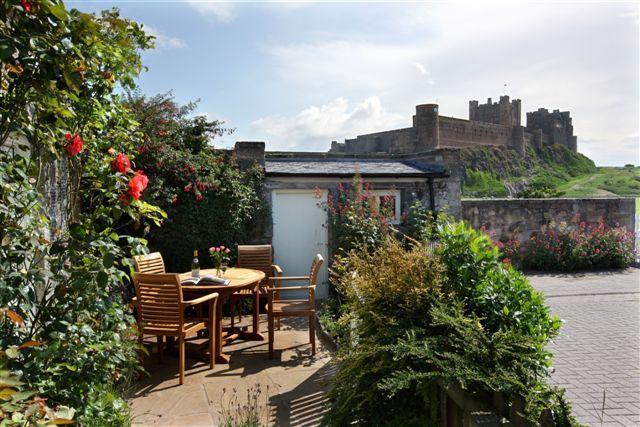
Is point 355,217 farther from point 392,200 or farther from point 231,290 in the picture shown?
point 231,290

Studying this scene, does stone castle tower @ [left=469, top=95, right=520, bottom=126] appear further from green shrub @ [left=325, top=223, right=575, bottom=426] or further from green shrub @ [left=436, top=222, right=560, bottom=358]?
green shrub @ [left=325, top=223, right=575, bottom=426]

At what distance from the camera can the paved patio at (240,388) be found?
371 cm

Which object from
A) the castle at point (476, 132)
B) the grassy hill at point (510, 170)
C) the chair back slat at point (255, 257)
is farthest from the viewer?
the grassy hill at point (510, 170)

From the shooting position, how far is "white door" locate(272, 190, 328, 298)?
27.8 ft

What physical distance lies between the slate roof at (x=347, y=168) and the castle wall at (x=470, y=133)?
80.8ft

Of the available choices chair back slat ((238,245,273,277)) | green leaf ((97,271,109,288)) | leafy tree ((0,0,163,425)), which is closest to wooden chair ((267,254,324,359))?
chair back slat ((238,245,273,277))

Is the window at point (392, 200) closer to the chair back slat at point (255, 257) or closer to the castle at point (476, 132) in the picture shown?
the chair back slat at point (255, 257)

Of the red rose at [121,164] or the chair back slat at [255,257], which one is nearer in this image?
the red rose at [121,164]

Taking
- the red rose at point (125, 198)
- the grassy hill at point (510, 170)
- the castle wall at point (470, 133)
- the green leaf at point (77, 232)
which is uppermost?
the castle wall at point (470, 133)

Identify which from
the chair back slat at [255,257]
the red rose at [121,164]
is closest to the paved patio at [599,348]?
the red rose at [121,164]

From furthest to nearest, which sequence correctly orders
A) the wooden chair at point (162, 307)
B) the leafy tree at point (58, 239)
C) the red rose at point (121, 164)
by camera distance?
the wooden chair at point (162, 307)
the red rose at point (121, 164)
the leafy tree at point (58, 239)

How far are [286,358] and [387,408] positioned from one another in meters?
2.64

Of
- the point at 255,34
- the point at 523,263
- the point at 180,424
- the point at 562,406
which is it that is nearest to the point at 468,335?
the point at 562,406

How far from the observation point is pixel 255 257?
696 centimetres
